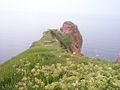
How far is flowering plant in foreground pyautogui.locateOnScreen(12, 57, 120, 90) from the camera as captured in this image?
2169cm

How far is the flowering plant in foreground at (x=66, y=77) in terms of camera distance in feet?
71.2

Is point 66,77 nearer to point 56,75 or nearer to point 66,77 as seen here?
point 66,77

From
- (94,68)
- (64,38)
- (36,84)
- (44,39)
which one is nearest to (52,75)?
(36,84)

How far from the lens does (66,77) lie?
23.3 m

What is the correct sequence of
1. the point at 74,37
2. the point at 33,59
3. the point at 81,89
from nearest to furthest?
the point at 81,89, the point at 33,59, the point at 74,37

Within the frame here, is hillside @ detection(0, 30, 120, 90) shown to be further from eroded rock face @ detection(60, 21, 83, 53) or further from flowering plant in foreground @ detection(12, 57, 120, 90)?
eroded rock face @ detection(60, 21, 83, 53)

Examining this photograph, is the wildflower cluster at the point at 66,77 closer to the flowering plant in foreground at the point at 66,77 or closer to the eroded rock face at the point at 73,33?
the flowering plant in foreground at the point at 66,77

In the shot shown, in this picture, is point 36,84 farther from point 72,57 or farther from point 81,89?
point 72,57

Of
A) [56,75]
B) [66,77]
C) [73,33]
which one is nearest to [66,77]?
[66,77]

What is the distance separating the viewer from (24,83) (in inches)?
920

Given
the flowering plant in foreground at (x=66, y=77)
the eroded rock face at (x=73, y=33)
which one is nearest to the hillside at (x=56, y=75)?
the flowering plant in foreground at (x=66, y=77)

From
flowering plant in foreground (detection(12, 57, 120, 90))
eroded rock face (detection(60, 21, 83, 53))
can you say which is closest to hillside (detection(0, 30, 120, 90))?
flowering plant in foreground (detection(12, 57, 120, 90))

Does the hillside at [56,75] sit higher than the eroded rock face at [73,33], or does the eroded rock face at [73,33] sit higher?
the hillside at [56,75]

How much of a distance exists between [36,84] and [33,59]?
5764 mm
